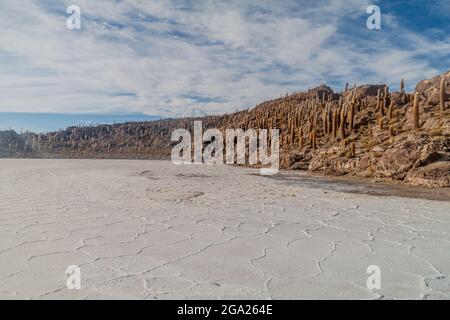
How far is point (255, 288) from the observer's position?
2.87 meters

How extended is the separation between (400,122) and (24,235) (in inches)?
656

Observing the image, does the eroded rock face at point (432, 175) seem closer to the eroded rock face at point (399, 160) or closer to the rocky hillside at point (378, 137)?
the rocky hillside at point (378, 137)

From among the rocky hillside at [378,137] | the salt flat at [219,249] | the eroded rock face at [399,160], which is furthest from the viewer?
the eroded rock face at [399,160]

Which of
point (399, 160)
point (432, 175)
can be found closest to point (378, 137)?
point (399, 160)

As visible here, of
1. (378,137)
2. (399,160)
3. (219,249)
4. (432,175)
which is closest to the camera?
(219,249)

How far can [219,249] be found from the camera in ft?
13.0

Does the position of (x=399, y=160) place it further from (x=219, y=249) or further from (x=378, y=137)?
(x=219, y=249)

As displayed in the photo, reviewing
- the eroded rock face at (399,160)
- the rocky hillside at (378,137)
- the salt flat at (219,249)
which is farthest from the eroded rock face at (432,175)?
the salt flat at (219,249)

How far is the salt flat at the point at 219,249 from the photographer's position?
2861mm

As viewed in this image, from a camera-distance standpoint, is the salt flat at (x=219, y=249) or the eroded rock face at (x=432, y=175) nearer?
the salt flat at (x=219, y=249)

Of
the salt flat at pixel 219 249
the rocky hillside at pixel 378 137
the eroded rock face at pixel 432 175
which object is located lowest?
the salt flat at pixel 219 249
